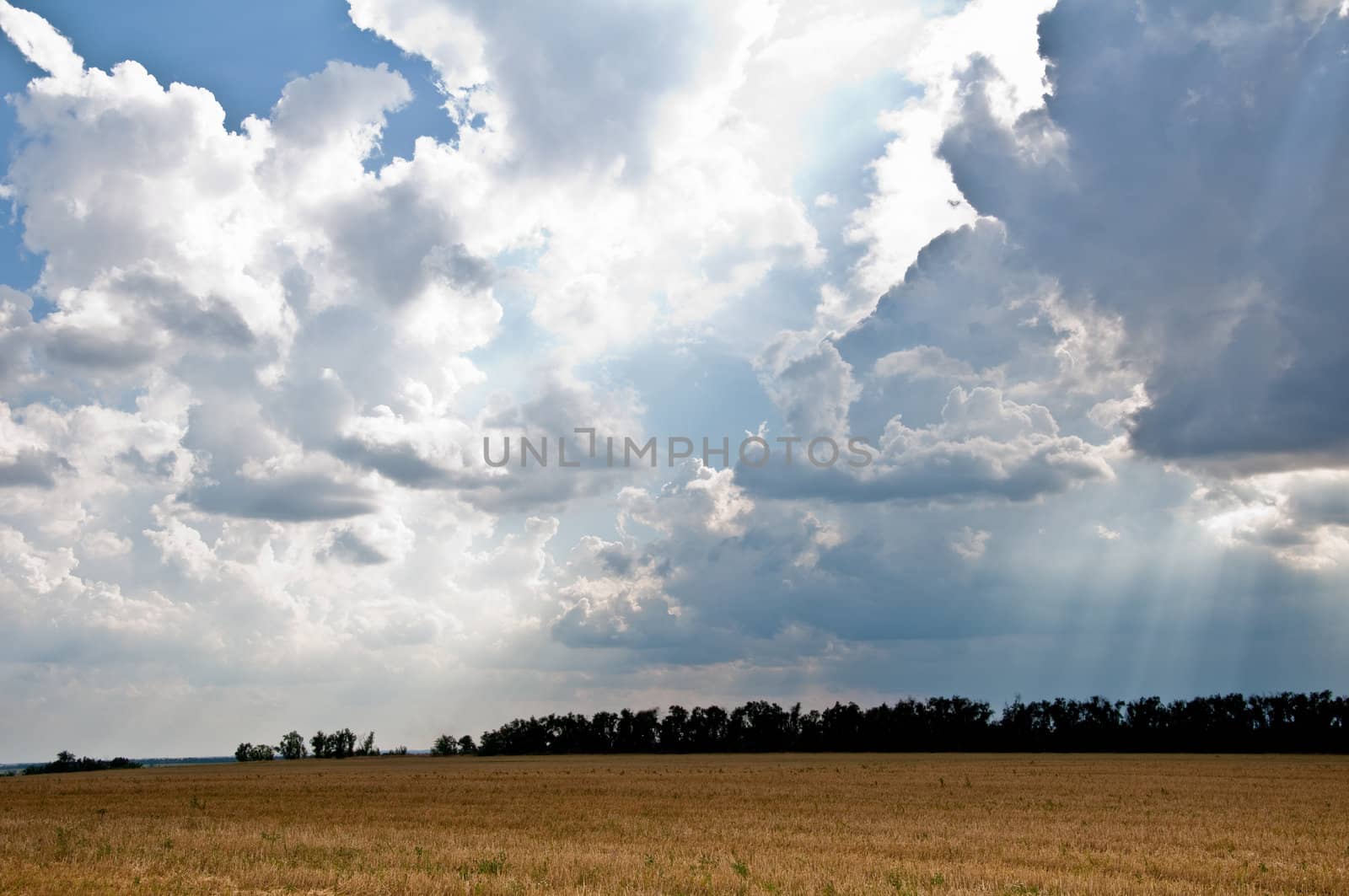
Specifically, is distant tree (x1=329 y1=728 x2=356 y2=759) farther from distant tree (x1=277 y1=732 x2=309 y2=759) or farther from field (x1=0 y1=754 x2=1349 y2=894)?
field (x1=0 y1=754 x2=1349 y2=894)

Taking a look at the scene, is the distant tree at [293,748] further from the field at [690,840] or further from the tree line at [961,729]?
the field at [690,840]

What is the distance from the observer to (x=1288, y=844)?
25391mm

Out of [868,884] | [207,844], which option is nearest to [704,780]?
[207,844]

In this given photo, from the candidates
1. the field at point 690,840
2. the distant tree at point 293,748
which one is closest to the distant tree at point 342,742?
the distant tree at point 293,748

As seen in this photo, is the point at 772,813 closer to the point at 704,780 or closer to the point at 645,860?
the point at 645,860

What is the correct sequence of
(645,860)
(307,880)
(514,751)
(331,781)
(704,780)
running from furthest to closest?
(514,751) < (331,781) < (704,780) < (645,860) < (307,880)

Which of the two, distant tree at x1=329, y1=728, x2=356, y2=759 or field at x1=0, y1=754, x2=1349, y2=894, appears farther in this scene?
distant tree at x1=329, y1=728, x2=356, y2=759

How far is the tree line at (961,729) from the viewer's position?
14238cm

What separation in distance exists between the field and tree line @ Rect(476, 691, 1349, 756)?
354ft

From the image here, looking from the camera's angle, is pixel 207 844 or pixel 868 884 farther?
pixel 207 844

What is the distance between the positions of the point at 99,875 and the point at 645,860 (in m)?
11.4

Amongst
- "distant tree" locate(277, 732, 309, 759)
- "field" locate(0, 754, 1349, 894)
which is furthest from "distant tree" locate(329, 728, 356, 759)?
"field" locate(0, 754, 1349, 894)

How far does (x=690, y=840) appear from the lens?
26.4 metres

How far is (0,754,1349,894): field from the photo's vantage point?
61.9ft
